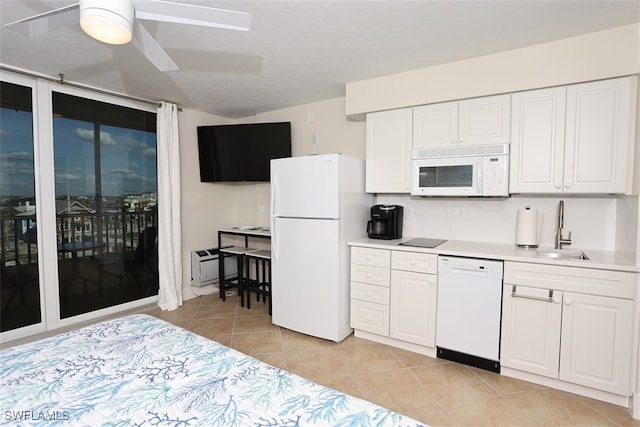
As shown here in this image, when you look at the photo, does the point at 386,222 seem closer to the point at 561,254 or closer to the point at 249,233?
the point at 561,254

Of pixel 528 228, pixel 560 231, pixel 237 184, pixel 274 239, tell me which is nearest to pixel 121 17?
pixel 274 239

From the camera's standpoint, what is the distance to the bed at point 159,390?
1.03 metres

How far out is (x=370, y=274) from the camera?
2939 mm

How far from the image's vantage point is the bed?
1027 mm

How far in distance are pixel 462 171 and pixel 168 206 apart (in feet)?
10.4

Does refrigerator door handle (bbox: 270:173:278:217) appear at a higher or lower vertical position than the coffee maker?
higher

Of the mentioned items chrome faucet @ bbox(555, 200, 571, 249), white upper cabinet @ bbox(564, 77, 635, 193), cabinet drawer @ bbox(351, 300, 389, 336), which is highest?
white upper cabinet @ bbox(564, 77, 635, 193)

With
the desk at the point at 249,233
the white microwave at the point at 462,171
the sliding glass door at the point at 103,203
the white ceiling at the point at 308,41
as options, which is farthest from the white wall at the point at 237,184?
the white microwave at the point at 462,171

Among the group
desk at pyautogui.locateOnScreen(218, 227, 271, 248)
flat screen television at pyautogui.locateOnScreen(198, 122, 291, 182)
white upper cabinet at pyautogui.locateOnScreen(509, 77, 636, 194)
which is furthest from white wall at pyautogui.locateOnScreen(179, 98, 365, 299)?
white upper cabinet at pyautogui.locateOnScreen(509, 77, 636, 194)

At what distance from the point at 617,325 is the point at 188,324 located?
11.8ft

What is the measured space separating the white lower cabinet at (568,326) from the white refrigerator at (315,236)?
1.33 metres

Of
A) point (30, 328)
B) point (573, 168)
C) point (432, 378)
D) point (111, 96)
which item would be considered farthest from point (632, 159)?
point (30, 328)

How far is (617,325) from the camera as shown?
203 cm

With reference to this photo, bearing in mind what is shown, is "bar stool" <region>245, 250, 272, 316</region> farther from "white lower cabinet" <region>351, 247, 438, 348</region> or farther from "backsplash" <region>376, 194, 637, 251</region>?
"backsplash" <region>376, 194, 637, 251</region>
